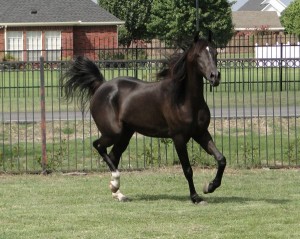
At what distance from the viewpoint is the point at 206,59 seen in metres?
11.9

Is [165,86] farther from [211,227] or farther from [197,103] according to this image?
[211,227]

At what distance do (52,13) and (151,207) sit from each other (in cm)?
4468

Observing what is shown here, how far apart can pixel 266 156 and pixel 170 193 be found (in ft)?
13.2

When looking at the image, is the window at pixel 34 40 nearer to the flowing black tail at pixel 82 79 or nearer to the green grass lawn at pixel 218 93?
the green grass lawn at pixel 218 93

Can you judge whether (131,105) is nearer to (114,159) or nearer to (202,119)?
(114,159)

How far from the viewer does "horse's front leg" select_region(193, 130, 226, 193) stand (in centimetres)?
1215

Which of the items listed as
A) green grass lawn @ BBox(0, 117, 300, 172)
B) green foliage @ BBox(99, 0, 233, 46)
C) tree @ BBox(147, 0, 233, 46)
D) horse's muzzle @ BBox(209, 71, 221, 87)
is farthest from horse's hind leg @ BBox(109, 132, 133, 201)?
tree @ BBox(147, 0, 233, 46)

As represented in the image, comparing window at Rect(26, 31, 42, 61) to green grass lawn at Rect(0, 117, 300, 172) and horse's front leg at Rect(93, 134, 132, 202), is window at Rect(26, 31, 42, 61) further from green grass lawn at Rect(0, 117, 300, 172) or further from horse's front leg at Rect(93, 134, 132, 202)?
horse's front leg at Rect(93, 134, 132, 202)

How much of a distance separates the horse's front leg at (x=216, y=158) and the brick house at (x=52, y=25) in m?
38.8

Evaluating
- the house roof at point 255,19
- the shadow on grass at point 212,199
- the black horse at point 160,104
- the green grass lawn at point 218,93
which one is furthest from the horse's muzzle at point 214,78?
the house roof at point 255,19

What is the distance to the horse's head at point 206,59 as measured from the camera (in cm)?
1176

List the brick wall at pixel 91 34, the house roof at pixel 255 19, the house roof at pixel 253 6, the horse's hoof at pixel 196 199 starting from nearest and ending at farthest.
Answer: the horse's hoof at pixel 196 199, the brick wall at pixel 91 34, the house roof at pixel 255 19, the house roof at pixel 253 6

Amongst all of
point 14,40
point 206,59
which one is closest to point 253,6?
point 14,40

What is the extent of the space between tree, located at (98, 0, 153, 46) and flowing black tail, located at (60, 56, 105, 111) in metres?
55.1
